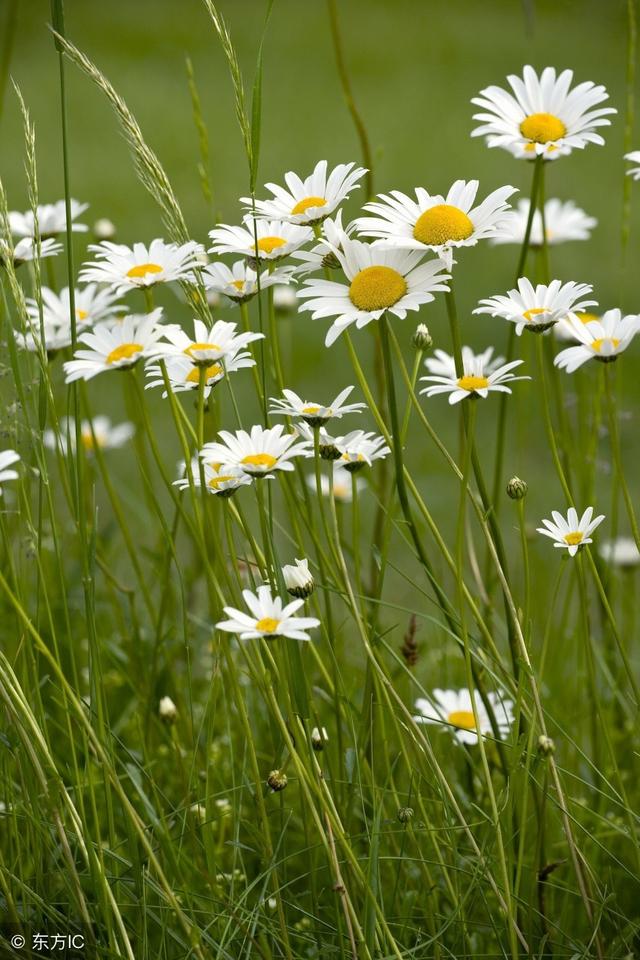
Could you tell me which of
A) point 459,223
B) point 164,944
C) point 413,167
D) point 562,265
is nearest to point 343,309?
point 459,223

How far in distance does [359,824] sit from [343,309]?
1.34ft

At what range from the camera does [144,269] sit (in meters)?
0.58

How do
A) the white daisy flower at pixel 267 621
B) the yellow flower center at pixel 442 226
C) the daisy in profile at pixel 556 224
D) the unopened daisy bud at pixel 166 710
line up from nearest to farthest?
1. the white daisy flower at pixel 267 621
2. the yellow flower center at pixel 442 226
3. the unopened daisy bud at pixel 166 710
4. the daisy in profile at pixel 556 224

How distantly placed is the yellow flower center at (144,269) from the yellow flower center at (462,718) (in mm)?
396

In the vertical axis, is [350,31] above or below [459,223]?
above

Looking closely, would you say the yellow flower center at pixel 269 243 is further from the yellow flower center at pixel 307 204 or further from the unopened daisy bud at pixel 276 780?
the unopened daisy bud at pixel 276 780

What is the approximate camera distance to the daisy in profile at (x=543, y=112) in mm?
636

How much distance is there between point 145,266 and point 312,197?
11 centimetres

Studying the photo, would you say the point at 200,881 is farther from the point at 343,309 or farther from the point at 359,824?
the point at 343,309

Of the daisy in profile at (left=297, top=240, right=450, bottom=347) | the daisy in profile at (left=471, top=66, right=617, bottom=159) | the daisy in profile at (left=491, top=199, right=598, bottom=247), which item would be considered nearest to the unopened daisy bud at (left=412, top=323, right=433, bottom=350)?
the daisy in profile at (left=297, top=240, right=450, bottom=347)

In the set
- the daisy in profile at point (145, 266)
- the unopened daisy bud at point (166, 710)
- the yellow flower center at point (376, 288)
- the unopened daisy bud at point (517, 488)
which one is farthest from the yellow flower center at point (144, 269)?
the unopened daisy bud at point (166, 710)

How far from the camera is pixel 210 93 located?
3029 mm

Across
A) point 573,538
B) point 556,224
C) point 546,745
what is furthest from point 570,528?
point 556,224

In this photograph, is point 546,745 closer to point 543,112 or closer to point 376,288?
point 376,288
